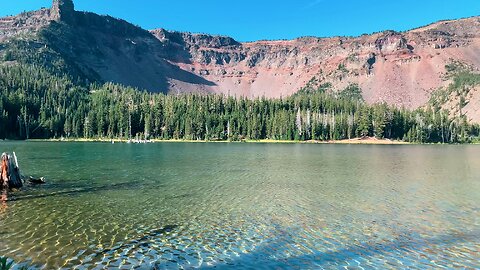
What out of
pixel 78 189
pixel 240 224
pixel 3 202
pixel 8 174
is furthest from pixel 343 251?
pixel 8 174

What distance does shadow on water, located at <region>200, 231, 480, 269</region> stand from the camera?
2272cm

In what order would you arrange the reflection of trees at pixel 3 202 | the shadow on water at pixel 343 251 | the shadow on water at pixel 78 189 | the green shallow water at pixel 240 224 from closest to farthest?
the shadow on water at pixel 343 251 → the green shallow water at pixel 240 224 → the reflection of trees at pixel 3 202 → the shadow on water at pixel 78 189

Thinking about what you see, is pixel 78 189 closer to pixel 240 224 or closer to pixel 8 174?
pixel 8 174

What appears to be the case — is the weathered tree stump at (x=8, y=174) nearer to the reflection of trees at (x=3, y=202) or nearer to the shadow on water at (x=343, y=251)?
the reflection of trees at (x=3, y=202)

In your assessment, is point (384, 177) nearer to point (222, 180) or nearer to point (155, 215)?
point (222, 180)

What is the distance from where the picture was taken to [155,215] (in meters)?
34.5

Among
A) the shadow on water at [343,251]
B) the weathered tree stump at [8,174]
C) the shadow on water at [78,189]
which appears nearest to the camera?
the shadow on water at [343,251]

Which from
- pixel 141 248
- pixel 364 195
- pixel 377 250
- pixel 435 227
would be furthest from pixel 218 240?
pixel 364 195

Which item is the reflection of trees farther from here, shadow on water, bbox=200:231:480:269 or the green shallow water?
shadow on water, bbox=200:231:480:269

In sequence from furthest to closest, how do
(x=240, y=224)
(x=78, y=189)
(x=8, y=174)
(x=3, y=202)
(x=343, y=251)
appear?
1. (x=78, y=189)
2. (x=8, y=174)
3. (x=3, y=202)
4. (x=240, y=224)
5. (x=343, y=251)

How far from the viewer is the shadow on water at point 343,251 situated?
22.7 meters

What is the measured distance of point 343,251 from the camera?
25266 millimetres

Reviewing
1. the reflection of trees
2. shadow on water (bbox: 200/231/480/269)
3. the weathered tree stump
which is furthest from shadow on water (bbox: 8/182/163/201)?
shadow on water (bbox: 200/231/480/269)

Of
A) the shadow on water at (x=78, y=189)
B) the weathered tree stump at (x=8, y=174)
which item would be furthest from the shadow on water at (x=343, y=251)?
the weathered tree stump at (x=8, y=174)
